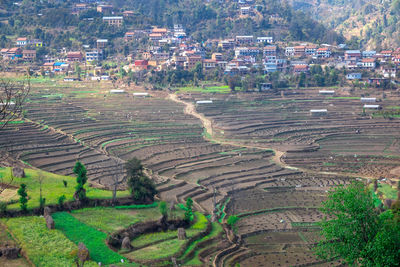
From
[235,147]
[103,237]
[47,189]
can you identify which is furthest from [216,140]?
[103,237]

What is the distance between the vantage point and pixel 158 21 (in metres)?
95.1

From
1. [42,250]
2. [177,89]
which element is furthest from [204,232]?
[177,89]

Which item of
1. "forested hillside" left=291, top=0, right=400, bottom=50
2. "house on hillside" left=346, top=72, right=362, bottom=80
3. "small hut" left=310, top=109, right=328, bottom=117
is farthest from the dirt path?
"forested hillside" left=291, top=0, right=400, bottom=50

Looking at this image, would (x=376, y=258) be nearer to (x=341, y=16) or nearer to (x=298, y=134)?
(x=298, y=134)

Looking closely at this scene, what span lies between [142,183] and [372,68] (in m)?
52.5

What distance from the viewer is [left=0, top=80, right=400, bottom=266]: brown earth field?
27719 mm

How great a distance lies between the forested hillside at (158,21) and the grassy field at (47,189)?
53.7 metres

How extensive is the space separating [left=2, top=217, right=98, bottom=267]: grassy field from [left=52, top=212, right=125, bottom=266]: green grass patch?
23.5 inches

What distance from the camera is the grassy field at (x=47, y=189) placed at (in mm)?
24578

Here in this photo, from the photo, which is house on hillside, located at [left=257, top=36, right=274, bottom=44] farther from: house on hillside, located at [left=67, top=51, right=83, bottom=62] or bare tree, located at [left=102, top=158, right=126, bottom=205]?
bare tree, located at [left=102, top=158, right=126, bottom=205]

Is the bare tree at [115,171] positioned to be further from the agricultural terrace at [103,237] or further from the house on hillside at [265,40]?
the house on hillside at [265,40]

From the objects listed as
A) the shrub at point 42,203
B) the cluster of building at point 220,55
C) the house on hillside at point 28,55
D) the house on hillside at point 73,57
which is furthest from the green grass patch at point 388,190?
the house on hillside at point 28,55

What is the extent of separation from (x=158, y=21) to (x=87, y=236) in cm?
7723

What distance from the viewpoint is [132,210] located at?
26062mm
